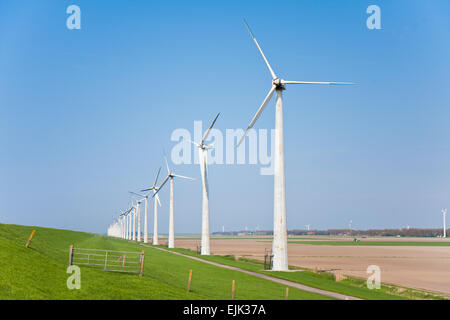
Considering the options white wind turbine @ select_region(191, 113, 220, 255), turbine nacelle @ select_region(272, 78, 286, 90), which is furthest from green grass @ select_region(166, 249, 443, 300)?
white wind turbine @ select_region(191, 113, 220, 255)

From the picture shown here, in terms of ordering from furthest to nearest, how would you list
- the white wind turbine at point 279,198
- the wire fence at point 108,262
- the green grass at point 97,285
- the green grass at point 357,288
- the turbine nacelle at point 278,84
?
1. the turbine nacelle at point 278,84
2. the white wind turbine at point 279,198
3. the green grass at point 357,288
4. the wire fence at point 108,262
5. the green grass at point 97,285

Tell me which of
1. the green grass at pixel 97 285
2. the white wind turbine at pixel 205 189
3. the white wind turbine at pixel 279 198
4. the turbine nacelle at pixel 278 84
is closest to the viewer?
the green grass at pixel 97 285

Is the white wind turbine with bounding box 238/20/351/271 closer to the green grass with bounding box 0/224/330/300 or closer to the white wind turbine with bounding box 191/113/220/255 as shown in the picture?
the green grass with bounding box 0/224/330/300

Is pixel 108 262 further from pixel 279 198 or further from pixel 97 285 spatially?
pixel 279 198

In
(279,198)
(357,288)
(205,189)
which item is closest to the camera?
(357,288)

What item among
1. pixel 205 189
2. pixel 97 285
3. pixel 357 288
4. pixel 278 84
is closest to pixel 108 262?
pixel 97 285

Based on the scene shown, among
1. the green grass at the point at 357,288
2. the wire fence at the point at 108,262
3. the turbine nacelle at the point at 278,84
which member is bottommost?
the green grass at the point at 357,288

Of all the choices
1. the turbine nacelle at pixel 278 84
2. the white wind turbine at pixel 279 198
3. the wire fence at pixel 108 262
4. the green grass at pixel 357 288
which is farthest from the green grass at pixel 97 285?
the turbine nacelle at pixel 278 84

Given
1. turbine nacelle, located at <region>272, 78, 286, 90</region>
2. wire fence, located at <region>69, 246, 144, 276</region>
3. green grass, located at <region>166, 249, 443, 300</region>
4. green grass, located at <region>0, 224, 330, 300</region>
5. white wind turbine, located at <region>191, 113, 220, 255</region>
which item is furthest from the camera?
white wind turbine, located at <region>191, 113, 220, 255</region>

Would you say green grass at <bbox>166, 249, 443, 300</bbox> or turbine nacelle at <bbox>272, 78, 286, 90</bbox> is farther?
turbine nacelle at <bbox>272, 78, 286, 90</bbox>

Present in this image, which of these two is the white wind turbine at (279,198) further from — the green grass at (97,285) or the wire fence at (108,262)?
the wire fence at (108,262)
